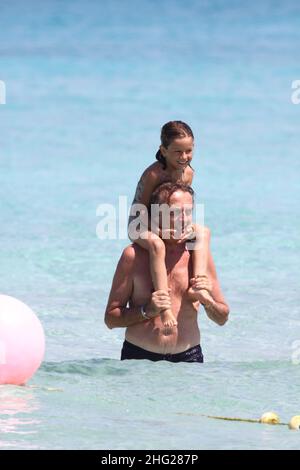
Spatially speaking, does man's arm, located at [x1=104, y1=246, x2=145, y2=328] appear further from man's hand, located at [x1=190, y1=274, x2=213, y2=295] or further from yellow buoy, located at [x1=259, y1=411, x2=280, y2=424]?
yellow buoy, located at [x1=259, y1=411, x2=280, y2=424]

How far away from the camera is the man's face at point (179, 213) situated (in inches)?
225

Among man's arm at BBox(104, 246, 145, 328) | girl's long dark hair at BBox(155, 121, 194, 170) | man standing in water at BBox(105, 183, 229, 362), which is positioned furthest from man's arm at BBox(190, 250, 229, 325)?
girl's long dark hair at BBox(155, 121, 194, 170)

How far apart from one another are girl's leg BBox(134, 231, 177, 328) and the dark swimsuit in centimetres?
19

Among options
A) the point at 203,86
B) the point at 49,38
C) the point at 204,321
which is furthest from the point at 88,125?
the point at 204,321

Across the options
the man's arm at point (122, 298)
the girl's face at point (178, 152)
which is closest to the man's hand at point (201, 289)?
the man's arm at point (122, 298)

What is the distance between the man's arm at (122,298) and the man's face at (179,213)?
8.6 inches

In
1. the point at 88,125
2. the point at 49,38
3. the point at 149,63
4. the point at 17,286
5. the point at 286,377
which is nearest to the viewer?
the point at 286,377

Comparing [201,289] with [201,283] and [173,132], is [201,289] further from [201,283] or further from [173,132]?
A: [173,132]

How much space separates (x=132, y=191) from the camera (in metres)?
12.6

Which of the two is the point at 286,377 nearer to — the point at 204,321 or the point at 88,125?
the point at 204,321

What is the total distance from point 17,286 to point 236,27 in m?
14.3

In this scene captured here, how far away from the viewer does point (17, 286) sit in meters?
9.36

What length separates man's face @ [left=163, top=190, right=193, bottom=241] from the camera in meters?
5.70

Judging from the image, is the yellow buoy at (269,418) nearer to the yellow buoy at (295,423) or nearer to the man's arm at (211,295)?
the yellow buoy at (295,423)
